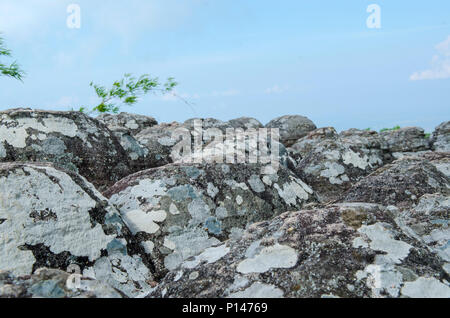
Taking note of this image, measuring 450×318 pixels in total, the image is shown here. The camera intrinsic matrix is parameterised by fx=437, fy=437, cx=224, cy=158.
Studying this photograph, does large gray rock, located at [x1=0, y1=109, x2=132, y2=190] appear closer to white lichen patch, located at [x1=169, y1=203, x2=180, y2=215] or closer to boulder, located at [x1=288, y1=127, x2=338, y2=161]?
white lichen patch, located at [x1=169, y1=203, x2=180, y2=215]

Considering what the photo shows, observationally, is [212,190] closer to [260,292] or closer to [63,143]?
[63,143]

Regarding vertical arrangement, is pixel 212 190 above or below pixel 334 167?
above

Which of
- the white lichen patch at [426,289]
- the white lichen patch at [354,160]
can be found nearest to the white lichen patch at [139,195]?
the white lichen patch at [426,289]

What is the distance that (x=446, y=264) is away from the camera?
305cm

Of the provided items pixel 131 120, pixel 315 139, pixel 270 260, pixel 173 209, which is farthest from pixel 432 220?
pixel 131 120

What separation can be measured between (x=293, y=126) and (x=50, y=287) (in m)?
22.4

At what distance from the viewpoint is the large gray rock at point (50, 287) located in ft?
7.57

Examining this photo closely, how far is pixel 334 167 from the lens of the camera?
10.5 m

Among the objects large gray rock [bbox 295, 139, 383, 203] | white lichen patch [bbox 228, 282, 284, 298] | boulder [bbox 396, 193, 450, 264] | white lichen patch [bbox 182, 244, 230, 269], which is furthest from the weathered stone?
white lichen patch [bbox 228, 282, 284, 298]

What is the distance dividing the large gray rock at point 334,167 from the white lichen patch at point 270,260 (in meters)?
7.07

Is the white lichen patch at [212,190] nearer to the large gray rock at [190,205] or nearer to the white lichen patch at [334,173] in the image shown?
the large gray rock at [190,205]

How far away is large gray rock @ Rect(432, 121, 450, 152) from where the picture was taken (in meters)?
19.1

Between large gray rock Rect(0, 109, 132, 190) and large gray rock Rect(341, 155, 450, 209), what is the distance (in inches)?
154
